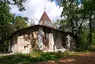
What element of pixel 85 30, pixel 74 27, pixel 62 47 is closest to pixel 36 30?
pixel 62 47

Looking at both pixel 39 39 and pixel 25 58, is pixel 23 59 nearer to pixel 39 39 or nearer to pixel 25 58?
pixel 25 58

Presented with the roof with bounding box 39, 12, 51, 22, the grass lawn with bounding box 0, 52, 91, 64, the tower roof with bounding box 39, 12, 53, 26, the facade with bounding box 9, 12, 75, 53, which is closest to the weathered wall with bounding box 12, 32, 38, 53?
the facade with bounding box 9, 12, 75, 53

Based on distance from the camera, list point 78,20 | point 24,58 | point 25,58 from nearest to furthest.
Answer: point 24,58 < point 25,58 < point 78,20

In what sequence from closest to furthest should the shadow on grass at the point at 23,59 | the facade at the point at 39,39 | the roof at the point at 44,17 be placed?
1. the shadow on grass at the point at 23,59
2. the facade at the point at 39,39
3. the roof at the point at 44,17

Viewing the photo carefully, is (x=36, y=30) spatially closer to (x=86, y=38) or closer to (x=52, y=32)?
(x=52, y=32)

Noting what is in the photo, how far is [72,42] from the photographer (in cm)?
3388

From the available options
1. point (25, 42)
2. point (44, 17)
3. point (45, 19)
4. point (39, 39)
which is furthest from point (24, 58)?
point (44, 17)

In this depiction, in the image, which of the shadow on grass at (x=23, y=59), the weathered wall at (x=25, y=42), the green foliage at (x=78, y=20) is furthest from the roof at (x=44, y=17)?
the shadow on grass at (x=23, y=59)

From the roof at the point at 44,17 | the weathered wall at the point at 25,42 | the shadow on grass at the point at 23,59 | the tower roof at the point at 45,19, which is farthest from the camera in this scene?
the roof at the point at 44,17

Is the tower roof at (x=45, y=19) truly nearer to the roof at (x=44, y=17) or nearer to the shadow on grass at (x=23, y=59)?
the roof at (x=44, y=17)

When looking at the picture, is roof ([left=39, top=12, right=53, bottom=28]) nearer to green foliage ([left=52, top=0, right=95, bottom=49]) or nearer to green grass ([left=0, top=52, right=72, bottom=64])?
green foliage ([left=52, top=0, right=95, bottom=49])

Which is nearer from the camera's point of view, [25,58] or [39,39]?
[25,58]

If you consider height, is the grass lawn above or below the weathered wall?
below

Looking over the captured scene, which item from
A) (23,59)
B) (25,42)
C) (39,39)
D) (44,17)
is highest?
(44,17)
